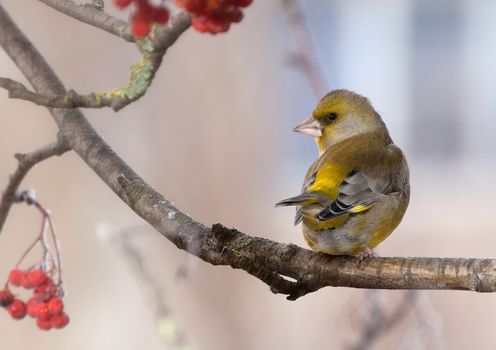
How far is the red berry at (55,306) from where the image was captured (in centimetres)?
159

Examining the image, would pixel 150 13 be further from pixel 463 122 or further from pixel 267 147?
pixel 463 122

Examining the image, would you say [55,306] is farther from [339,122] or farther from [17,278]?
[339,122]

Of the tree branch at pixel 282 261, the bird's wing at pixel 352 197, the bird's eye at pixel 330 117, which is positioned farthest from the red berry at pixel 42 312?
the bird's eye at pixel 330 117

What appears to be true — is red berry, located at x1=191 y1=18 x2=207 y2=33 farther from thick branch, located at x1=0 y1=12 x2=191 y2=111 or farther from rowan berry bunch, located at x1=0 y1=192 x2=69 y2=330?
rowan berry bunch, located at x1=0 y1=192 x2=69 y2=330

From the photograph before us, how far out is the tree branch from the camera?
3.59ft

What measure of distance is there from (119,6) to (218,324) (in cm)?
317

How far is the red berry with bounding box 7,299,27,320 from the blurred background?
1.94 m

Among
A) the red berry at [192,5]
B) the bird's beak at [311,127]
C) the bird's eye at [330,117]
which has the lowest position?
the red berry at [192,5]

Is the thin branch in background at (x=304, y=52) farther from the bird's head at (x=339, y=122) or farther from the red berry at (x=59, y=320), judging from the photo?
the red berry at (x=59, y=320)

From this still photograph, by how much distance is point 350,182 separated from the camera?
69.5 inches

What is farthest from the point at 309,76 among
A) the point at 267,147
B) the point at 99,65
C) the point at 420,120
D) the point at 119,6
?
the point at 420,120

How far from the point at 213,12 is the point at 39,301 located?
0.87 m

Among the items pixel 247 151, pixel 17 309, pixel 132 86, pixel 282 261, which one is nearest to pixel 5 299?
pixel 17 309

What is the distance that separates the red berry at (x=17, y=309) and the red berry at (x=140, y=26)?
2.64ft
